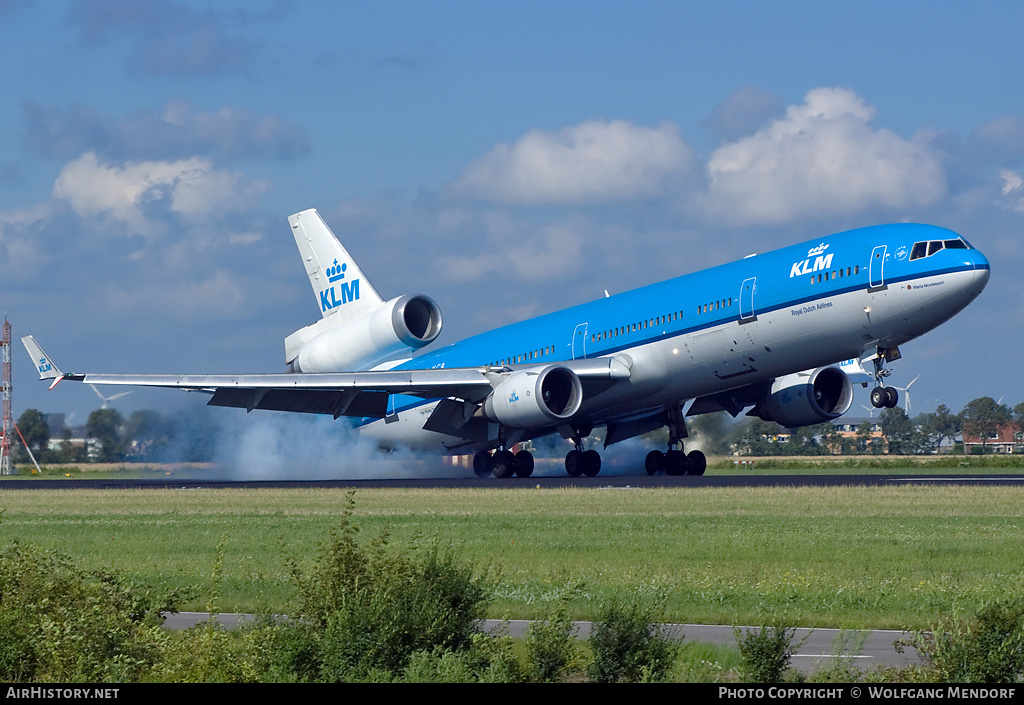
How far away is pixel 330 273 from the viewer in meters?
50.4

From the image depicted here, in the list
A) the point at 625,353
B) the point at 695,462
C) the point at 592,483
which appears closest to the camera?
the point at 592,483

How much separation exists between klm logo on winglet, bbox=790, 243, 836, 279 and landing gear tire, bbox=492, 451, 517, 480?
1271cm

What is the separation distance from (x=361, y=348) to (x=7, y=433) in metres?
27.2

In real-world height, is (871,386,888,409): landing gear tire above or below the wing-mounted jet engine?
below

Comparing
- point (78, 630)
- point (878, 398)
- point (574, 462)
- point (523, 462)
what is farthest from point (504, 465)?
point (78, 630)

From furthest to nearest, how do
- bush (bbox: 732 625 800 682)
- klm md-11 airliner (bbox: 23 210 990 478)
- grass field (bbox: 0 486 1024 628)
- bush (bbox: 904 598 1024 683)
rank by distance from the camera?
1. klm md-11 airliner (bbox: 23 210 990 478)
2. grass field (bbox: 0 486 1024 628)
3. bush (bbox: 732 625 800 682)
4. bush (bbox: 904 598 1024 683)

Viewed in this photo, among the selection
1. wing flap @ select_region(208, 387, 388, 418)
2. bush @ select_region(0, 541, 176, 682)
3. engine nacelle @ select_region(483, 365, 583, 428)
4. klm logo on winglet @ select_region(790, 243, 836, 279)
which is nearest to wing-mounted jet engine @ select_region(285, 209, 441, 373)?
wing flap @ select_region(208, 387, 388, 418)

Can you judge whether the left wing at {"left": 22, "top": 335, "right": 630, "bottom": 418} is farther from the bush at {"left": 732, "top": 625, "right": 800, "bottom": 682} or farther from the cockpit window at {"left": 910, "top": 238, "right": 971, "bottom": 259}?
the bush at {"left": 732, "top": 625, "right": 800, "bottom": 682}

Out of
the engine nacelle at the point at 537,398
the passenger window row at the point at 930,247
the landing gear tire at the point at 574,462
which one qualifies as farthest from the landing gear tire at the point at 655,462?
the passenger window row at the point at 930,247

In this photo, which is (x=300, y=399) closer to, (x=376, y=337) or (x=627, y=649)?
(x=376, y=337)

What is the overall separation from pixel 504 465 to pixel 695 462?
6.64 metres

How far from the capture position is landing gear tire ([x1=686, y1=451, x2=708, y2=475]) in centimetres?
4406

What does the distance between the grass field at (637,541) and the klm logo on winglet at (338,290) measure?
15.1 meters

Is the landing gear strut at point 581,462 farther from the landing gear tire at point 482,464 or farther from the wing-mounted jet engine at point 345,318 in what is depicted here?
the wing-mounted jet engine at point 345,318
